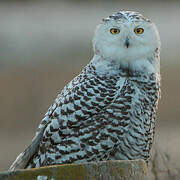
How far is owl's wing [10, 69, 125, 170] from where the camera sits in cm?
405

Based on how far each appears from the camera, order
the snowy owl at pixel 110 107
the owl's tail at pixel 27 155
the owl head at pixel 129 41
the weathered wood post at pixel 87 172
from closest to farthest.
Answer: the weathered wood post at pixel 87 172 → the snowy owl at pixel 110 107 → the owl's tail at pixel 27 155 → the owl head at pixel 129 41

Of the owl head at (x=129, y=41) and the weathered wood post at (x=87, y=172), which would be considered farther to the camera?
the owl head at (x=129, y=41)

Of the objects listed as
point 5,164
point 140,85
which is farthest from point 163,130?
point 5,164

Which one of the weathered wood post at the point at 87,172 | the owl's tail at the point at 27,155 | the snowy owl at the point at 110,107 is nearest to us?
the weathered wood post at the point at 87,172

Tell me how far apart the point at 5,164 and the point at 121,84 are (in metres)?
2.94

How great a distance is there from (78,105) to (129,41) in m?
0.68

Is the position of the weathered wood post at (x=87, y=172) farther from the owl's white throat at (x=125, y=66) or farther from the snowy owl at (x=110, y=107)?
the owl's white throat at (x=125, y=66)

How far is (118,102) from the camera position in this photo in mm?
4051

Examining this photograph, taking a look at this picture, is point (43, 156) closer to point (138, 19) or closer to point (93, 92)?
point (93, 92)

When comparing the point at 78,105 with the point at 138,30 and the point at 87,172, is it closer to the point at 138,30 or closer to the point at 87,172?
the point at 138,30

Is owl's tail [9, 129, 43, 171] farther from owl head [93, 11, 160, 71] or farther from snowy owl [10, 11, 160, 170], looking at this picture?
owl head [93, 11, 160, 71]

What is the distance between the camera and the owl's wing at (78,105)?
13.3 ft

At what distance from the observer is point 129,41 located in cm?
429

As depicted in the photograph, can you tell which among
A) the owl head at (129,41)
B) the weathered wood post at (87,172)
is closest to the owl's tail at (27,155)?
the owl head at (129,41)
